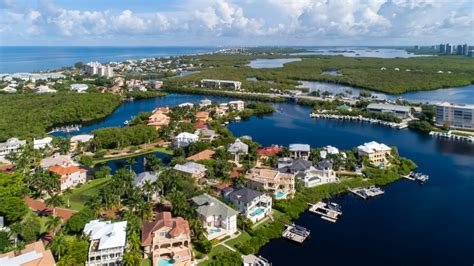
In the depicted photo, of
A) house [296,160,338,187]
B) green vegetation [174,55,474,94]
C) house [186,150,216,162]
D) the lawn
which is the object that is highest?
green vegetation [174,55,474,94]

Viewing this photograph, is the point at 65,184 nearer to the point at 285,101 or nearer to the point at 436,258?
the point at 436,258

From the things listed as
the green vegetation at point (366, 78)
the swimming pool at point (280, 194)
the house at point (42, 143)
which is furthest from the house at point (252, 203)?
the green vegetation at point (366, 78)

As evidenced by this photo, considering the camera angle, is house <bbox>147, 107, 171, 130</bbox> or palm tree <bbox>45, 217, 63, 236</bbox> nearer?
palm tree <bbox>45, 217, 63, 236</bbox>

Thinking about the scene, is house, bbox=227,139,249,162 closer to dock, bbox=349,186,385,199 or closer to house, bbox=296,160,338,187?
house, bbox=296,160,338,187

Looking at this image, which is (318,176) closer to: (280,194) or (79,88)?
(280,194)

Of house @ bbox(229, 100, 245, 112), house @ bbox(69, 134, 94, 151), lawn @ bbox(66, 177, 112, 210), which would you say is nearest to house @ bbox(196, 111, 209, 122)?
house @ bbox(229, 100, 245, 112)

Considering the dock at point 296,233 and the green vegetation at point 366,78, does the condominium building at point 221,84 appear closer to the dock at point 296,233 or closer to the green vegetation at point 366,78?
the green vegetation at point 366,78

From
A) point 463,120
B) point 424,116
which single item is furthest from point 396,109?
point 463,120
